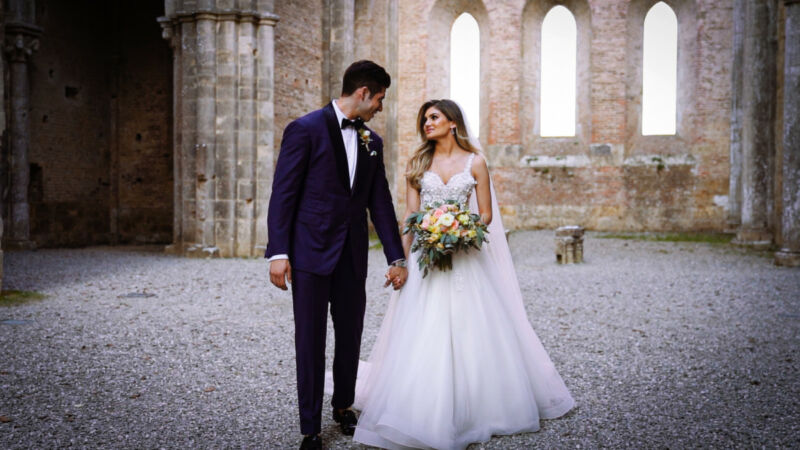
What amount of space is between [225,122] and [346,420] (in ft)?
32.2

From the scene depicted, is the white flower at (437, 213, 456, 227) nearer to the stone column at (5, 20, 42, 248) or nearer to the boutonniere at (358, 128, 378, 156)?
the boutonniere at (358, 128, 378, 156)

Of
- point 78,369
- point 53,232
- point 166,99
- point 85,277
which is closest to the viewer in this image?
point 78,369

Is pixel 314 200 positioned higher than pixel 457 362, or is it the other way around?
pixel 314 200

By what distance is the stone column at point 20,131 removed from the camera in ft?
44.9

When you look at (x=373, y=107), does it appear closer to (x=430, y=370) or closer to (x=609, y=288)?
(x=430, y=370)

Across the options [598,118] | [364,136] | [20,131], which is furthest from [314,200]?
[598,118]

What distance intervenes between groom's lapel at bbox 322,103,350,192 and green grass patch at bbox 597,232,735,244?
14228 millimetres

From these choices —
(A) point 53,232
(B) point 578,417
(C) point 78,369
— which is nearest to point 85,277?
(C) point 78,369

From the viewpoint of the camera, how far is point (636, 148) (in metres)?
19.1

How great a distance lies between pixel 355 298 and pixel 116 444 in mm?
1428

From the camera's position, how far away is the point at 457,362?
350 cm

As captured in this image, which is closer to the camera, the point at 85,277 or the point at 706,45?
the point at 85,277

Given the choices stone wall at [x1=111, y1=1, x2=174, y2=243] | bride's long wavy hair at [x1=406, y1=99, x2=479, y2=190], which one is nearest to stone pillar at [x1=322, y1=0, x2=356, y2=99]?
stone wall at [x1=111, y1=1, x2=174, y2=243]

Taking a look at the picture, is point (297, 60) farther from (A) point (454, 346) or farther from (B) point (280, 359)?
(A) point (454, 346)
